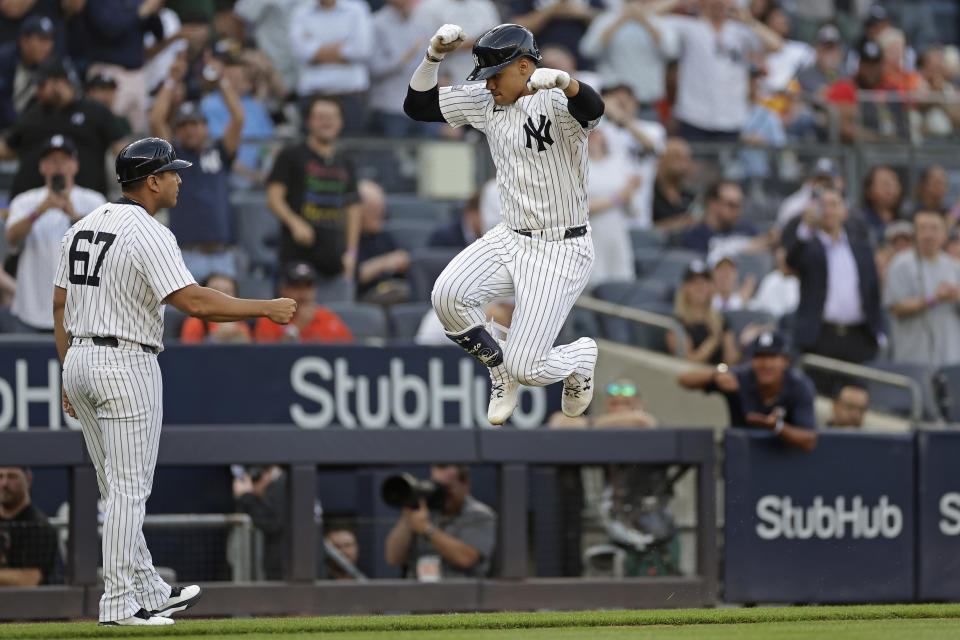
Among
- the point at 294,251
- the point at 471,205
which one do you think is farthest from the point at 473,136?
the point at 294,251

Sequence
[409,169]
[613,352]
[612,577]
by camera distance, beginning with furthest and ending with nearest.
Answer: [409,169] < [613,352] < [612,577]

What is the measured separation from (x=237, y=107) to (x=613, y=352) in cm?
314

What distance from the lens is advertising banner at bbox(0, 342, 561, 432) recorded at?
1030 cm

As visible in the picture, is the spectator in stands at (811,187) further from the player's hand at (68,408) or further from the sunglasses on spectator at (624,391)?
the player's hand at (68,408)

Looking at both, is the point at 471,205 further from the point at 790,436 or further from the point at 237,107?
the point at 790,436

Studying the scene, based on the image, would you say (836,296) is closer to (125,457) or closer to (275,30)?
(275,30)

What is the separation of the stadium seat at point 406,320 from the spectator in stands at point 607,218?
1494mm

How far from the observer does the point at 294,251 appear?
11.4 m

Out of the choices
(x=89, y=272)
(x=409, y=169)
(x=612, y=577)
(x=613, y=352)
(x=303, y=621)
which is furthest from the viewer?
(x=409, y=169)

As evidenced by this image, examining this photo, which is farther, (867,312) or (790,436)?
(867,312)

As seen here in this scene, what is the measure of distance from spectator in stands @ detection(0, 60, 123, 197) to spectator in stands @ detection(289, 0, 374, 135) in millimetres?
2349

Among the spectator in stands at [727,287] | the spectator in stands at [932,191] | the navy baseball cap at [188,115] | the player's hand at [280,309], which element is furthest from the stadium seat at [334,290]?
the spectator in stands at [932,191]

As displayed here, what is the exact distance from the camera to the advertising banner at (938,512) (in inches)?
399

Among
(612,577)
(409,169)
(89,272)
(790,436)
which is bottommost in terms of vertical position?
(612,577)
